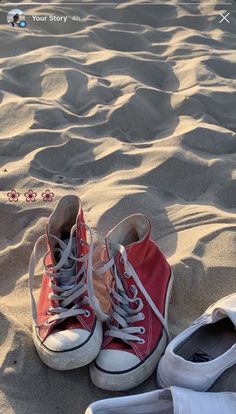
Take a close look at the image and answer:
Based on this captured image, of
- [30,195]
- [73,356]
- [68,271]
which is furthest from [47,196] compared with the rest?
[73,356]

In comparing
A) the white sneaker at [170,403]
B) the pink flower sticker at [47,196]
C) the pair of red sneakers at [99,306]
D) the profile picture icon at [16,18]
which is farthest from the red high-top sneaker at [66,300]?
the profile picture icon at [16,18]

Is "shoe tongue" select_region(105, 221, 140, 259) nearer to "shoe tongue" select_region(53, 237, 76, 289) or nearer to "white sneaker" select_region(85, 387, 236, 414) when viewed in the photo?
"shoe tongue" select_region(53, 237, 76, 289)

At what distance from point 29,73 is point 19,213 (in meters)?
1.37

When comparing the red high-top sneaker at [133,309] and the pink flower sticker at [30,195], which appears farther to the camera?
the pink flower sticker at [30,195]

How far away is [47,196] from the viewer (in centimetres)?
220

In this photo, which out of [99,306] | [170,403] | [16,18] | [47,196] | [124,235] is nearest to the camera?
[170,403]

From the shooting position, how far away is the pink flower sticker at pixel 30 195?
2.19 metres

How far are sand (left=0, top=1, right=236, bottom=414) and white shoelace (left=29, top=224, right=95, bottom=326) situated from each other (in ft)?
0.44

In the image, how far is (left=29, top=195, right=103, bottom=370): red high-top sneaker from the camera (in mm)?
1444

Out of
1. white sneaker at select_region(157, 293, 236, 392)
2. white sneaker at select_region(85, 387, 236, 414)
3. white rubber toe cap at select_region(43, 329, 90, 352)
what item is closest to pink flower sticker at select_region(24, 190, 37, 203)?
white rubber toe cap at select_region(43, 329, 90, 352)

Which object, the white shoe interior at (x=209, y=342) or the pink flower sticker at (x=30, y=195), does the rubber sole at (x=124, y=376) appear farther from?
the pink flower sticker at (x=30, y=195)

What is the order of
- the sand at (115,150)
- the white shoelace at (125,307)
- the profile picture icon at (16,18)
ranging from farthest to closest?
the profile picture icon at (16,18) → the sand at (115,150) → the white shoelace at (125,307)

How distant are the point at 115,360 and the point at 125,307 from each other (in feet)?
0.60

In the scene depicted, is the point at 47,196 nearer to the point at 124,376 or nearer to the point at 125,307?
the point at 125,307
